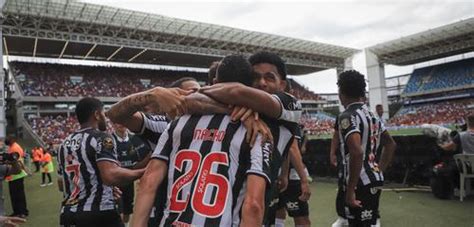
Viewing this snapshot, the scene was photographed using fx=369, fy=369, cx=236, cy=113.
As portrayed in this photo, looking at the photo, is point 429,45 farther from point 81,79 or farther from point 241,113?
point 241,113

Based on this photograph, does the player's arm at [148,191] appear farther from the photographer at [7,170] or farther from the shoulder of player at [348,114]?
the shoulder of player at [348,114]

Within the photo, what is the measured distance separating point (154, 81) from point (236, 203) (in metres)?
45.9

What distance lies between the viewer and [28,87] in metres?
37.6

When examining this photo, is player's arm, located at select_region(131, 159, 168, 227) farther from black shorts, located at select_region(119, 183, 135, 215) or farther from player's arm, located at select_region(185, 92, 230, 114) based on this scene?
black shorts, located at select_region(119, 183, 135, 215)

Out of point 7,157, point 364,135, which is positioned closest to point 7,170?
point 7,157

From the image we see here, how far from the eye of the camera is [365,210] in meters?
3.28

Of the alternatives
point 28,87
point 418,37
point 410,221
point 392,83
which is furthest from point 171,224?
point 392,83

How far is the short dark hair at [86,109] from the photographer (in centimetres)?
343

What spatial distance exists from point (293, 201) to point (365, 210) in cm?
106

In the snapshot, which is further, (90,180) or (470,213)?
(470,213)

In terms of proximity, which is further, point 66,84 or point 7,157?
point 66,84

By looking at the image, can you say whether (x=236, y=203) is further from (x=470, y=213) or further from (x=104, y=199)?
(x=470, y=213)

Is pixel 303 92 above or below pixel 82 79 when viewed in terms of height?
below

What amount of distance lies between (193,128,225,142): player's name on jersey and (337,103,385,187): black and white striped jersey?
1968 millimetres
